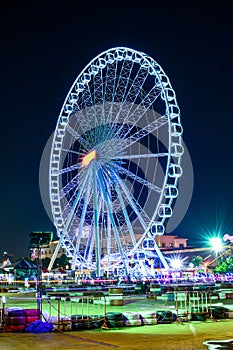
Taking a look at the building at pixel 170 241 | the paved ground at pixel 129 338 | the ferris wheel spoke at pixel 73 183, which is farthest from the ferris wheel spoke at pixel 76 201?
the building at pixel 170 241

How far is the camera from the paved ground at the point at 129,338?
10.8m

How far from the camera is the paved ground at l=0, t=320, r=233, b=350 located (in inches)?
426

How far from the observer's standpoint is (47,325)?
43.8 feet

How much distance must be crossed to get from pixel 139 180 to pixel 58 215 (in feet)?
37.7

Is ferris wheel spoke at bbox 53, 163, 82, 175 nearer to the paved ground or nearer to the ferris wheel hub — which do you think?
the ferris wheel hub

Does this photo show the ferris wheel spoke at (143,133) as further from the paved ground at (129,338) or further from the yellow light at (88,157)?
the paved ground at (129,338)

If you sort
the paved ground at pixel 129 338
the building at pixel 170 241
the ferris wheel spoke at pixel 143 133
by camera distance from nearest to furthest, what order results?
the paved ground at pixel 129 338 < the ferris wheel spoke at pixel 143 133 < the building at pixel 170 241

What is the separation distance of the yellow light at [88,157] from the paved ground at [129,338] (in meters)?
23.3

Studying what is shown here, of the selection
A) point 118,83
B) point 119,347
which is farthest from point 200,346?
point 118,83

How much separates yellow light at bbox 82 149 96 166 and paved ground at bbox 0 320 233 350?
23.3 m

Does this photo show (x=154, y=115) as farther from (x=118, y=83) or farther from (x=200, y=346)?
(x=200, y=346)

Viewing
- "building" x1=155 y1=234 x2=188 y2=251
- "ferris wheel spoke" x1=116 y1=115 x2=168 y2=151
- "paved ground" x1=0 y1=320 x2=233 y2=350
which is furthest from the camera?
"building" x1=155 y1=234 x2=188 y2=251

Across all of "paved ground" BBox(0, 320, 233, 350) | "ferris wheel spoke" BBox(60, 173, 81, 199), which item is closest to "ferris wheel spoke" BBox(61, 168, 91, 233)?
"ferris wheel spoke" BBox(60, 173, 81, 199)

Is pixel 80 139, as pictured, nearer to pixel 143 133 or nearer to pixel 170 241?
pixel 143 133
